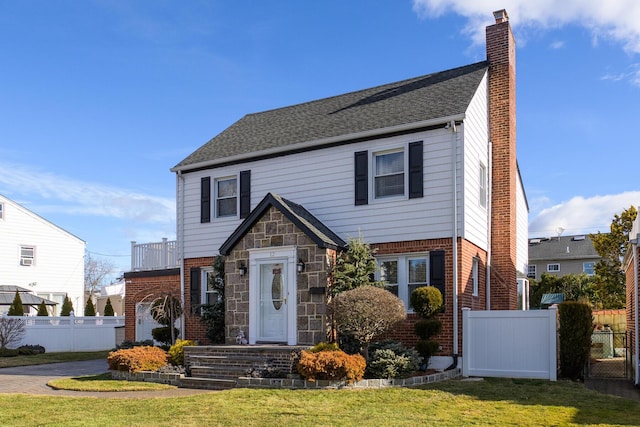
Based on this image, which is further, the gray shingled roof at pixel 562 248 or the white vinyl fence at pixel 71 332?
the gray shingled roof at pixel 562 248

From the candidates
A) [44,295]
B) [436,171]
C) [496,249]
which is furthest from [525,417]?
[44,295]

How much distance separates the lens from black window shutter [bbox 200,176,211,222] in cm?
1965

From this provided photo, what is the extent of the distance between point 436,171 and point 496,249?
144 inches

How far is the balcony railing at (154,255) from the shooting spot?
71.4 feet

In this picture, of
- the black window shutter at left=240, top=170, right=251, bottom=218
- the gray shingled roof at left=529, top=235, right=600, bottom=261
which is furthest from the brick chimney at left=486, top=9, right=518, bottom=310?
the gray shingled roof at left=529, top=235, right=600, bottom=261

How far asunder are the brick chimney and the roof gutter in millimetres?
3377

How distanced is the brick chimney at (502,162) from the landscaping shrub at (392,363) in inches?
189

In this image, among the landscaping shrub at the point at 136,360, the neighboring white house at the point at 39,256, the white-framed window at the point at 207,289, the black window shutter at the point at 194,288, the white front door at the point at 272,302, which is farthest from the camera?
the neighboring white house at the point at 39,256

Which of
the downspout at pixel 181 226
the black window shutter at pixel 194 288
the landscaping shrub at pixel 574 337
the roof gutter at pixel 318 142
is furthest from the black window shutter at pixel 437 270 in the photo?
the downspout at pixel 181 226

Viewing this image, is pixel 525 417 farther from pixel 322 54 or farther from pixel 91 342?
pixel 91 342

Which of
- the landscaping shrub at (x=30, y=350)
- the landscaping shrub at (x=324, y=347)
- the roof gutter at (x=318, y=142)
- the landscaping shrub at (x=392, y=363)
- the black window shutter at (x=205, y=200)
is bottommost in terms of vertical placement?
the landscaping shrub at (x=30, y=350)

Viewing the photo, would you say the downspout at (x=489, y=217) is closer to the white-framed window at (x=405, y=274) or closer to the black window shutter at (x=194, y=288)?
the white-framed window at (x=405, y=274)

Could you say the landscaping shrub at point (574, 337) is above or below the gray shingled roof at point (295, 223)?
below

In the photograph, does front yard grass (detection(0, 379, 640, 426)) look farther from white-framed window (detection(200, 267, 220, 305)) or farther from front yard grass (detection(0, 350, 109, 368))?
front yard grass (detection(0, 350, 109, 368))
